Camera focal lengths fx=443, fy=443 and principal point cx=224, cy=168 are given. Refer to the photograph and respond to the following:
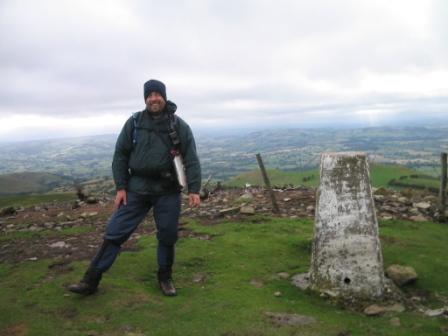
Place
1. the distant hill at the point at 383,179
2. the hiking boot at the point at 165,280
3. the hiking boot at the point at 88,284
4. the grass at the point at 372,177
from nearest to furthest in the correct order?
the hiking boot at the point at 88,284 → the hiking boot at the point at 165,280 → the distant hill at the point at 383,179 → the grass at the point at 372,177

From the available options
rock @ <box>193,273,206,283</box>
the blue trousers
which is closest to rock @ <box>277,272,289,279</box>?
rock @ <box>193,273,206,283</box>

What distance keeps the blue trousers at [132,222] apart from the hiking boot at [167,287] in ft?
2.49

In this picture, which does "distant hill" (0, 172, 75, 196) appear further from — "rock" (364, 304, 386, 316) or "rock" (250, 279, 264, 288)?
"rock" (364, 304, 386, 316)

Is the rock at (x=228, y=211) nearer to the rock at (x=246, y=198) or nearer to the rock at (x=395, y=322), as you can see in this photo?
the rock at (x=246, y=198)

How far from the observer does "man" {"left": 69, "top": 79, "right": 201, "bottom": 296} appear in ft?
23.9

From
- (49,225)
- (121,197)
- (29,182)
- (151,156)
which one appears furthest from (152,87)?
(29,182)

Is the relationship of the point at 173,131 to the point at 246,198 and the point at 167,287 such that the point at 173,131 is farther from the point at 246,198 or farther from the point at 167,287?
the point at 246,198

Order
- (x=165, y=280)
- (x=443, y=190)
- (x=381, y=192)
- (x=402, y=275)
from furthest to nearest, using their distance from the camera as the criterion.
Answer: (x=381, y=192) → (x=443, y=190) → (x=402, y=275) → (x=165, y=280)

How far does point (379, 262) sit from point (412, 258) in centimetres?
234

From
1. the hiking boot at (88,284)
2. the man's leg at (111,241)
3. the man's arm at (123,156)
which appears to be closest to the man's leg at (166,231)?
the man's leg at (111,241)

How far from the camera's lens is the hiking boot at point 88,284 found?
7227 mm

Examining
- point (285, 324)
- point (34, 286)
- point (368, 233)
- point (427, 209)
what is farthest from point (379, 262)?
point (427, 209)

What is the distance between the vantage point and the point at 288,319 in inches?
267

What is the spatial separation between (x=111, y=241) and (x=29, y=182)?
164443mm
